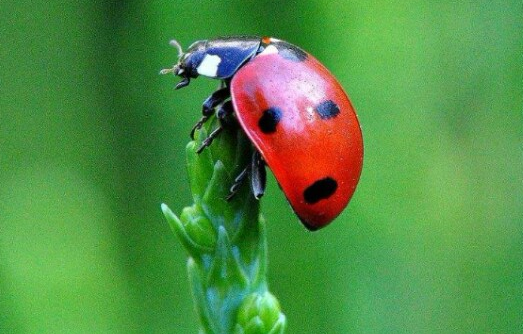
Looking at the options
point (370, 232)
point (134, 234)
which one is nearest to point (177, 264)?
point (134, 234)

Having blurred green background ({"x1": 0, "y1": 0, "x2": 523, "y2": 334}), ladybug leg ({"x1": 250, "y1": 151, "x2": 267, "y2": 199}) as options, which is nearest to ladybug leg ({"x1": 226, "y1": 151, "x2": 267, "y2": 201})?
ladybug leg ({"x1": 250, "y1": 151, "x2": 267, "y2": 199})

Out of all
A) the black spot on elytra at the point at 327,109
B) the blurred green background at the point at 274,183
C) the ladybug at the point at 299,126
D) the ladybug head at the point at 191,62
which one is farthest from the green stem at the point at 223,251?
the blurred green background at the point at 274,183

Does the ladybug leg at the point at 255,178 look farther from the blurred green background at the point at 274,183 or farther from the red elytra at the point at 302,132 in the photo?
the blurred green background at the point at 274,183

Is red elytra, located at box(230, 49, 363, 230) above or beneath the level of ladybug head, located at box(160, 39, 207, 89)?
beneath

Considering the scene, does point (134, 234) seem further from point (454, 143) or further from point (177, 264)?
point (454, 143)

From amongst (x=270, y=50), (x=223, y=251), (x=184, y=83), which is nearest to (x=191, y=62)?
(x=184, y=83)

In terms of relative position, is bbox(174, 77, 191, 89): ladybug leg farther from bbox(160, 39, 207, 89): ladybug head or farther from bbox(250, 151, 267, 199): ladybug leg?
bbox(250, 151, 267, 199): ladybug leg

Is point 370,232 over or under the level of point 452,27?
under

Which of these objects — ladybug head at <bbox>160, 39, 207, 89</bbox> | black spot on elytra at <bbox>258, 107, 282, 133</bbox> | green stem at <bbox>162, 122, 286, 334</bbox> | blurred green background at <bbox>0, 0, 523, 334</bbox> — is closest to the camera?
green stem at <bbox>162, 122, 286, 334</bbox>
